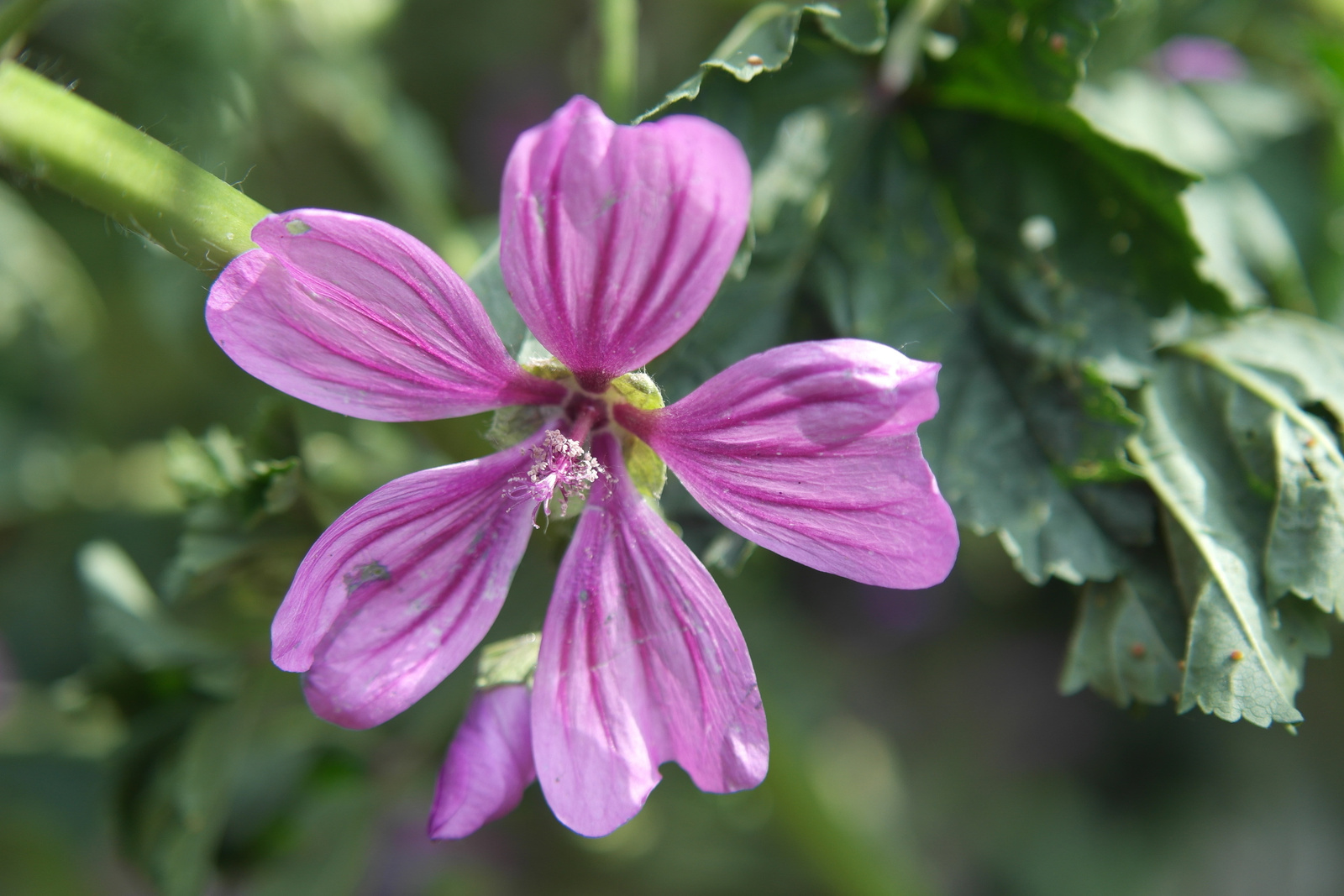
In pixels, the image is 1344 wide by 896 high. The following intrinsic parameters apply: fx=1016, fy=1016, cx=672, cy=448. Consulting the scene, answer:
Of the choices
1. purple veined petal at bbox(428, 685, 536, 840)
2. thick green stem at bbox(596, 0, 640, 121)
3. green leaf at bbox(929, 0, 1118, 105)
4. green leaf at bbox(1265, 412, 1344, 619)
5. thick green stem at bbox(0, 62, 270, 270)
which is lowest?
green leaf at bbox(1265, 412, 1344, 619)

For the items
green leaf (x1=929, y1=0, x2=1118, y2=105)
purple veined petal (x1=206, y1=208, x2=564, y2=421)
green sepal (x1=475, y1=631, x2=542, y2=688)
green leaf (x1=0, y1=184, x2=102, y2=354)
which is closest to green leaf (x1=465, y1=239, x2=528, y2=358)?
purple veined petal (x1=206, y1=208, x2=564, y2=421)

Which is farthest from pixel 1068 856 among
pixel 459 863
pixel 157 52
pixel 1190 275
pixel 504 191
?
pixel 157 52

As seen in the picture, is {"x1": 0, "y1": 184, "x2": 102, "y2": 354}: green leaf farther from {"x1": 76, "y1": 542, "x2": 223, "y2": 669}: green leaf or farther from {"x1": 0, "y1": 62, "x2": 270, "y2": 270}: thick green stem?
{"x1": 0, "y1": 62, "x2": 270, "y2": 270}: thick green stem

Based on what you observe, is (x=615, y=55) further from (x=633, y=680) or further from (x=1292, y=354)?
(x=1292, y=354)

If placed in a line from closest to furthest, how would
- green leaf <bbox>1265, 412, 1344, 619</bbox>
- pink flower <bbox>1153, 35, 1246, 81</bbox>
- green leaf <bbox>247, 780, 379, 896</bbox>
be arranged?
green leaf <bbox>1265, 412, 1344, 619</bbox> < green leaf <bbox>247, 780, 379, 896</bbox> < pink flower <bbox>1153, 35, 1246, 81</bbox>

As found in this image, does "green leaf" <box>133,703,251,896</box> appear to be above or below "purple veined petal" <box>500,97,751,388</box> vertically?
below

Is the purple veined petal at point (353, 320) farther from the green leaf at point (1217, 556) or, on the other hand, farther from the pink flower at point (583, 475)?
the green leaf at point (1217, 556)
